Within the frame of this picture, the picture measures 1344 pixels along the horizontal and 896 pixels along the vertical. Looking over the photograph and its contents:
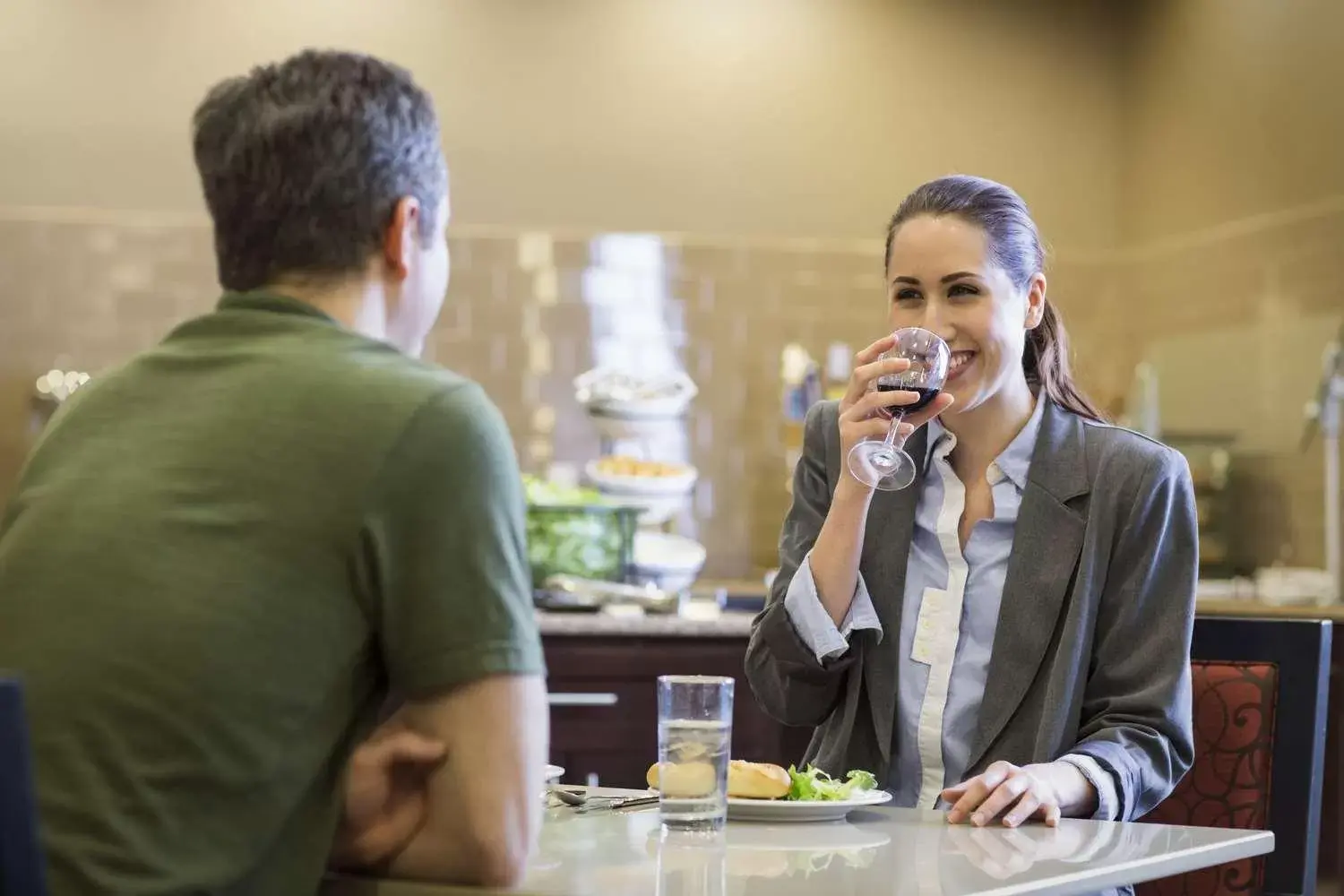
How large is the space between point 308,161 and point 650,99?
406 centimetres

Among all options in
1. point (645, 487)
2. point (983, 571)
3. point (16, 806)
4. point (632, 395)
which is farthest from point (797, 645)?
point (632, 395)

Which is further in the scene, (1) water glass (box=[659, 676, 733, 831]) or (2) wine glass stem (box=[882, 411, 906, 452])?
(2) wine glass stem (box=[882, 411, 906, 452])

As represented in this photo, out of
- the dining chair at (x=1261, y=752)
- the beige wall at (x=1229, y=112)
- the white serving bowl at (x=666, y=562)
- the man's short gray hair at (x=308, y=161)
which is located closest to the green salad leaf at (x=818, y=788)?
the dining chair at (x=1261, y=752)

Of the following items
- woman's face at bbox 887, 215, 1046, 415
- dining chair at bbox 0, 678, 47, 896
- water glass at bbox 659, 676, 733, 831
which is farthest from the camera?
woman's face at bbox 887, 215, 1046, 415

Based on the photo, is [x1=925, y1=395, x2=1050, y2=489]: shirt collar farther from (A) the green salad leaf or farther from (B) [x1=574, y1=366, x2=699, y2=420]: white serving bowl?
(B) [x1=574, y1=366, x2=699, y2=420]: white serving bowl

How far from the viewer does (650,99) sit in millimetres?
5332

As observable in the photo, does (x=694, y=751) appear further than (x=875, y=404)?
No

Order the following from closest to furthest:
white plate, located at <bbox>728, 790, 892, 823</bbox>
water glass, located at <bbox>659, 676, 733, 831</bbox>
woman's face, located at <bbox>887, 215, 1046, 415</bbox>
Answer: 1. water glass, located at <bbox>659, 676, 733, 831</bbox>
2. white plate, located at <bbox>728, 790, 892, 823</bbox>
3. woman's face, located at <bbox>887, 215, 1046, 415</bbox>

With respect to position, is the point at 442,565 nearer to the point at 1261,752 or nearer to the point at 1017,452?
the point at 1017,452

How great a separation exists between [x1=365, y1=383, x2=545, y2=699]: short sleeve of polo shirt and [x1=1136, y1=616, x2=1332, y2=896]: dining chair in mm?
1186

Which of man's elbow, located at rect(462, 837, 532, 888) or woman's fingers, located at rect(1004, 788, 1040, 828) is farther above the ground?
man's elbow, located at rect(462, 837, 532, 888)

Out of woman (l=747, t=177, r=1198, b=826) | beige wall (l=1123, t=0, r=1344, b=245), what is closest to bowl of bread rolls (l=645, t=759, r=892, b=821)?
woman (l=747, t=177, r=1198, b=826)

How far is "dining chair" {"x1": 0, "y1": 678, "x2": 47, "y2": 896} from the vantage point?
1.00 metres

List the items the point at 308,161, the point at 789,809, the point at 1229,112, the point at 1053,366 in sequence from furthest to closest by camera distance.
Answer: the point at 1229,112 < the point at 1053,366 < the point at 789,809 < the point at 308,161
